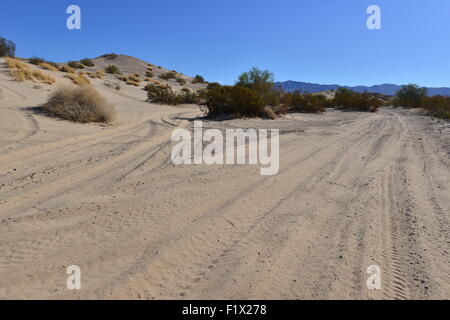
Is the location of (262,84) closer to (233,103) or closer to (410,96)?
(233,103)

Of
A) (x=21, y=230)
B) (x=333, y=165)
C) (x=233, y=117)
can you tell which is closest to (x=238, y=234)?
(x=21, y=230)

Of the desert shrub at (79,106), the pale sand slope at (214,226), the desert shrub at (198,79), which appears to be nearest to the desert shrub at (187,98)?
the desert shrub at (79,106)

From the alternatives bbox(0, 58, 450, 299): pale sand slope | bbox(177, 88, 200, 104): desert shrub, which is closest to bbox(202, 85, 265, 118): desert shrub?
bbox(177, 88, 200, 104): desert shrub

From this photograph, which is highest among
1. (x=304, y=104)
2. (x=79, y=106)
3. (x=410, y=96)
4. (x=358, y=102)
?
(x=410, y=96)

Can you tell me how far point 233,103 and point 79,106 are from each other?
7043 millimetres

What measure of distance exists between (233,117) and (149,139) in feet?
21.7

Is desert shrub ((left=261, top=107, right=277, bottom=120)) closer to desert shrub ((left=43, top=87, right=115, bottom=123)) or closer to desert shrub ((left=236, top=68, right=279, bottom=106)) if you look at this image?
desert shrub ((left=236, top=68, right=279, bottom=106))

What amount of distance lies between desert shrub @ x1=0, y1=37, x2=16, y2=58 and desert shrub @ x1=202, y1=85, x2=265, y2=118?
81.0ft

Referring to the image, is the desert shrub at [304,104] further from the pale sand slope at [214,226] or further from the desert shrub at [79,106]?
the pale sand slope at [214,226]

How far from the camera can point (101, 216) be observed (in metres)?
3.72

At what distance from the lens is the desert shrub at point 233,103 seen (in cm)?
1495

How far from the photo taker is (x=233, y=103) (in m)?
15.0

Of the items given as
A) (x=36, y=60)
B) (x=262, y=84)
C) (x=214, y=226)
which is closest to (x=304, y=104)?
(x=262, y=84)

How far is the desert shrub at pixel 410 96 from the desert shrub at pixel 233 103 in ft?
106
